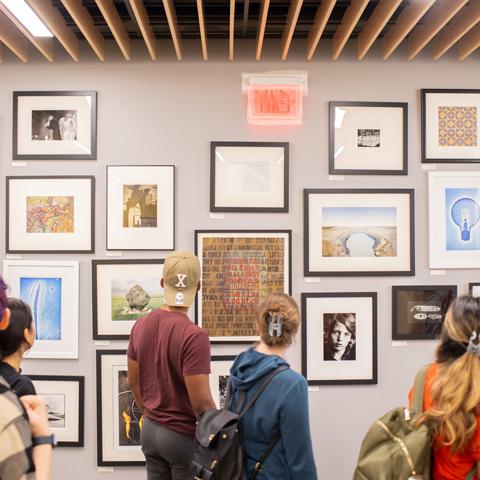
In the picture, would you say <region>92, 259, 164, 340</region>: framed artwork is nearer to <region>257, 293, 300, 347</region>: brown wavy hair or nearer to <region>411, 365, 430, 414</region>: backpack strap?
<region>257, 293, 300, 347</region>: brown wavy hair

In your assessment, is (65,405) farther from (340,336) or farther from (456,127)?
(456,127)

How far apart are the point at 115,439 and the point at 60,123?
1.91 meters

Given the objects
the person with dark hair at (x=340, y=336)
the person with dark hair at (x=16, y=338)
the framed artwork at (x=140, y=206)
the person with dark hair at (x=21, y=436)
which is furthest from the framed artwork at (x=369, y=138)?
the person with dark hair at (x=21, y=436)

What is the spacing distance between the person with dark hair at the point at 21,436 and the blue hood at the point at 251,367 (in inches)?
28.0

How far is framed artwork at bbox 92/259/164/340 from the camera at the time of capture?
9.78ft

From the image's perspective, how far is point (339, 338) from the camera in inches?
118

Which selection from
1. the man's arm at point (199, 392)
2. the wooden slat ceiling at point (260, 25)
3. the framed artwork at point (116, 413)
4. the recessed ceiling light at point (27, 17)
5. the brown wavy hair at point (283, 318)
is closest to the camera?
the brown wavy hair at point (283, 318)

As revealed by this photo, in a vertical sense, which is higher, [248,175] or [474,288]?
[248,175]

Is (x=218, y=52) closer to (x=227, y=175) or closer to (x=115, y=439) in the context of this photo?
(x=227, y=175)

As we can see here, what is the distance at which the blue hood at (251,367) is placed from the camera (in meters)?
1.74

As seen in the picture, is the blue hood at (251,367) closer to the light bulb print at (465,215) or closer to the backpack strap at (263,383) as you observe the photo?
the backpack strap at (263,383)

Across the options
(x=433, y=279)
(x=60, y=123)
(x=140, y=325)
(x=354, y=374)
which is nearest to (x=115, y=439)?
(x=140, y=325)

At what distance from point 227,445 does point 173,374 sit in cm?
40

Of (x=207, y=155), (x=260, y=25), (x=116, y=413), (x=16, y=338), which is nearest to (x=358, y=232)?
(x=207, y=155)
